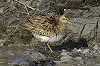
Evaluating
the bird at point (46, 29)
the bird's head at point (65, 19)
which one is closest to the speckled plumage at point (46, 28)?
the bird at point (46, 29)

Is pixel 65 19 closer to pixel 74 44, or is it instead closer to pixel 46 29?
pixel 46 29

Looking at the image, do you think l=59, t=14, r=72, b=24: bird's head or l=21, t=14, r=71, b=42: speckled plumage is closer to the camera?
l=21, t=14, r=71, b=42: speckled plumage

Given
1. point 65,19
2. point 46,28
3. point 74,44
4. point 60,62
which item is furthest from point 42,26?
point 74,44

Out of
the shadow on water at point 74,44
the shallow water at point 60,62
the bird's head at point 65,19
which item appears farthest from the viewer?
the shadow on water at point 74,44

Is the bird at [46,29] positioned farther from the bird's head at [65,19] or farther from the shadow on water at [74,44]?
the shadow on water at [74,44]

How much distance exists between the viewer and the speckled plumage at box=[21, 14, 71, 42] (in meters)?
8.10

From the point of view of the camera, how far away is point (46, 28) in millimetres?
8148

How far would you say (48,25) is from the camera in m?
8.19

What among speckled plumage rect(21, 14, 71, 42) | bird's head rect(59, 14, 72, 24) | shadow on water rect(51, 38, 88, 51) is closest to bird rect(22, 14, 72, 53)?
speckled plumage rect(21, 14, 71, 42)

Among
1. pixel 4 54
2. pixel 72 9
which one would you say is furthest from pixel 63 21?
pixel 4 54

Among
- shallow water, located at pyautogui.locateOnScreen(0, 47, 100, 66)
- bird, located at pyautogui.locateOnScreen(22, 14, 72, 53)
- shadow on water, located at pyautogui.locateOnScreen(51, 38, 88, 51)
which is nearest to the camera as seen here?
shallow water, located at pyautogui.locateOnScreen(0, 47, 100, 66)

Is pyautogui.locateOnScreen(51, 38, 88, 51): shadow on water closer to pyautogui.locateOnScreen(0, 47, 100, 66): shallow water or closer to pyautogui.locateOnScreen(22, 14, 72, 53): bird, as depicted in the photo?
pyautogui.locateOnScreen(22, 14, 72, 53): bird

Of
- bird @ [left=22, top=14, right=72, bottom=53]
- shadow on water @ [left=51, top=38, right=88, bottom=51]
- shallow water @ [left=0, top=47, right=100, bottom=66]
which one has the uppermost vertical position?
bird @ [left=22, top=14, right=72, bottom=53]

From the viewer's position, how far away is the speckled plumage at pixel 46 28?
8102 mm
